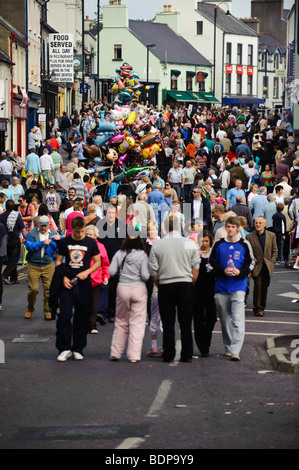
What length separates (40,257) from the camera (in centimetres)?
1565

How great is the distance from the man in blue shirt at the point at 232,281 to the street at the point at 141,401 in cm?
38

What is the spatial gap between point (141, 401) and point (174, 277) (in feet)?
7.90

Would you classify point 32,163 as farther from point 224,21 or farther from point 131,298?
point 224,21

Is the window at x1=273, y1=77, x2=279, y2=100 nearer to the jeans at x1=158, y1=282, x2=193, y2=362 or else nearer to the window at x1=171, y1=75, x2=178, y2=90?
the window at x1=171, y1=75, x2=178, y2=90

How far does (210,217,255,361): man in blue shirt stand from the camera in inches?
477

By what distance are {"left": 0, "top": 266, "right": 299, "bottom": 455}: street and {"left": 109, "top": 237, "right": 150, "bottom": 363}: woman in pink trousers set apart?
21cm

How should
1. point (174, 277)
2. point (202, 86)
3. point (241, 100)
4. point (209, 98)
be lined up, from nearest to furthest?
point (174, 277), point (209, 98), point (202, 86), point (241, 100)

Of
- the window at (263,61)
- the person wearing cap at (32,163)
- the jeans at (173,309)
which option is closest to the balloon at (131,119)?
the person wearing cap at (32,163)

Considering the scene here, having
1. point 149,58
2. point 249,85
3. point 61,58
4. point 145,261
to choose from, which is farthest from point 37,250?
point 249,85

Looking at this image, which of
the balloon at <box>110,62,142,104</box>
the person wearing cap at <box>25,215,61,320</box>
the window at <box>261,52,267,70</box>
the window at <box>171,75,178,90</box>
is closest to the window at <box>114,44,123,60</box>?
the window at <box>171,75,178,90</box>

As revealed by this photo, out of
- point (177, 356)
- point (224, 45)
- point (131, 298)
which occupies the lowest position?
point (177, 356)

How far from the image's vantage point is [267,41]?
376 ft

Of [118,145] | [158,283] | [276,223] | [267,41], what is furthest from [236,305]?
[267,41]
